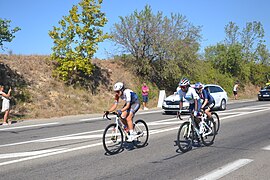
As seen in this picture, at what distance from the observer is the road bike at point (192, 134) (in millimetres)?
7766

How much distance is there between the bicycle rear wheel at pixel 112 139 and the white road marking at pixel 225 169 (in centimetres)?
250

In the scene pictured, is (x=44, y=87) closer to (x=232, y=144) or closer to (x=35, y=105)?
(x=35, y=105)

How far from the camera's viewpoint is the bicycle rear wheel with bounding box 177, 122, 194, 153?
7742mm

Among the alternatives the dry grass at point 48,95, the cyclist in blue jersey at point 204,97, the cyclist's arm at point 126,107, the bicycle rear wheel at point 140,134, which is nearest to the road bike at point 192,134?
the cyclist in blue jersey at point 204,97

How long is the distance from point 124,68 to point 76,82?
6.61 metres

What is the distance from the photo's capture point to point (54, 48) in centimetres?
2131

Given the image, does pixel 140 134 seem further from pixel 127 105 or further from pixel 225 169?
pixel 225 169

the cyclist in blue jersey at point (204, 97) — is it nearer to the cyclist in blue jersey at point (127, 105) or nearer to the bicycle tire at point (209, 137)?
the bicycle tire at point (209, 137)

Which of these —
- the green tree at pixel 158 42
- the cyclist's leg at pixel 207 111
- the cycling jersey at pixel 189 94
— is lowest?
the cyclist's leg at pixel 207 111

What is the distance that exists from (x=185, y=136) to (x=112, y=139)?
5.78 feet

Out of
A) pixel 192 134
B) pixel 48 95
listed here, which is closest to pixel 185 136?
pixel 192 134

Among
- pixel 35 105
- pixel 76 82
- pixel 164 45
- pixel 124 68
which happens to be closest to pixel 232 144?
pixel 35 105

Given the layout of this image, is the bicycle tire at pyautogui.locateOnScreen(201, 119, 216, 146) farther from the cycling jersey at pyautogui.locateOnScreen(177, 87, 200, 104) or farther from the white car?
the white car

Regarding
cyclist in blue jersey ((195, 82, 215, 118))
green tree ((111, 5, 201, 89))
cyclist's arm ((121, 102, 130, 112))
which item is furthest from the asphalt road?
green tree ((111, 5, 201, 89))
